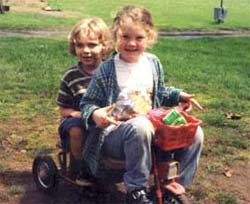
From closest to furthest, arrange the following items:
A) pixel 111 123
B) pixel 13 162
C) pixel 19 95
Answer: pixel 111 123, pixel 13 162, pixel 19 95

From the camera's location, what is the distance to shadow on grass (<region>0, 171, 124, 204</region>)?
4363 millimetres

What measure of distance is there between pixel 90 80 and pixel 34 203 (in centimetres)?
92

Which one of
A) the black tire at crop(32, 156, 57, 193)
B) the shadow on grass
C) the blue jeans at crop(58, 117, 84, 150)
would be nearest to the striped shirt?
the blue jeans at crop(58, 117, 84, 150)

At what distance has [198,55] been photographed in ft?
39.5

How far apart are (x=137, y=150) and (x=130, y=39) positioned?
0.75 meters

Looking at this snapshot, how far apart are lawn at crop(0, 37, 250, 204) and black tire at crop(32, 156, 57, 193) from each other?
6.5 inches

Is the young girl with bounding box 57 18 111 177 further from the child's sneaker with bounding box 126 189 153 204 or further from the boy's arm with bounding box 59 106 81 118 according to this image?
the child's sneaker with bounding box 126 189 153 204

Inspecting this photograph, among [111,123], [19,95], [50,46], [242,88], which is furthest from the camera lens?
[50,46]

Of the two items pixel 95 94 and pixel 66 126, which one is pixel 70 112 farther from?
pixel 95 94

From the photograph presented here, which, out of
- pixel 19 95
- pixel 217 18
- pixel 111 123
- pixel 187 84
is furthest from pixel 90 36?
pixel 217 18

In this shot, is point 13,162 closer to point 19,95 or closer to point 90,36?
point 90,36

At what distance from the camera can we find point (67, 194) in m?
4.50

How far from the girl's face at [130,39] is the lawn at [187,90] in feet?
3.92

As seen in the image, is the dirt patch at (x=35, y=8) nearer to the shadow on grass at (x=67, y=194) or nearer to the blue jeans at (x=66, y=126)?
the shadow on grass at (x=67, y=194)
